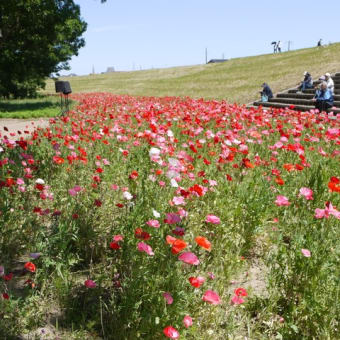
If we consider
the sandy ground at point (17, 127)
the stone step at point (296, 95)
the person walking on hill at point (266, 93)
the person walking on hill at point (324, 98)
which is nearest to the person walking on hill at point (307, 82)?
the stone step at point (296, 95)

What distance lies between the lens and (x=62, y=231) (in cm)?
273

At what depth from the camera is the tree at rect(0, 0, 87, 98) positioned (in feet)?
61.4

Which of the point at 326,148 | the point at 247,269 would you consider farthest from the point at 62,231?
the point at 326,148

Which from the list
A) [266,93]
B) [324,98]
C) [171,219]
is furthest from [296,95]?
[171,219]

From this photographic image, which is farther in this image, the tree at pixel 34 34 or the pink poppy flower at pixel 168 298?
the tree at pixel 34 34

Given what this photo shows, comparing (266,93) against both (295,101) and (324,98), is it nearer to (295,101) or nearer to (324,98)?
(295,101)

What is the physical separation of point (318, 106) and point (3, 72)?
18680 mm

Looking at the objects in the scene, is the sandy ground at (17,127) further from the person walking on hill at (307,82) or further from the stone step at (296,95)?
the person walking on hill at (307,82)

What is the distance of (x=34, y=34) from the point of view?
67.4 feet

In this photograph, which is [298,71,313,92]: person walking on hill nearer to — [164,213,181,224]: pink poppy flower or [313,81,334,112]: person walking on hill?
[313,81,334,112]: person walking on hill

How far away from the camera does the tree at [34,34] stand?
18.7 m

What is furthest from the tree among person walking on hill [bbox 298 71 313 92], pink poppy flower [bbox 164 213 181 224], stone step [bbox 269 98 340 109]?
pink poppy flower [bbox 164 213 181 224]

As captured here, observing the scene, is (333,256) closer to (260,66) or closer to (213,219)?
(213,219)

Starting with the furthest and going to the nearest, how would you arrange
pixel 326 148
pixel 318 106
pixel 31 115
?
pixel 31 115 → pixel 318 106 → pixel 326 148
